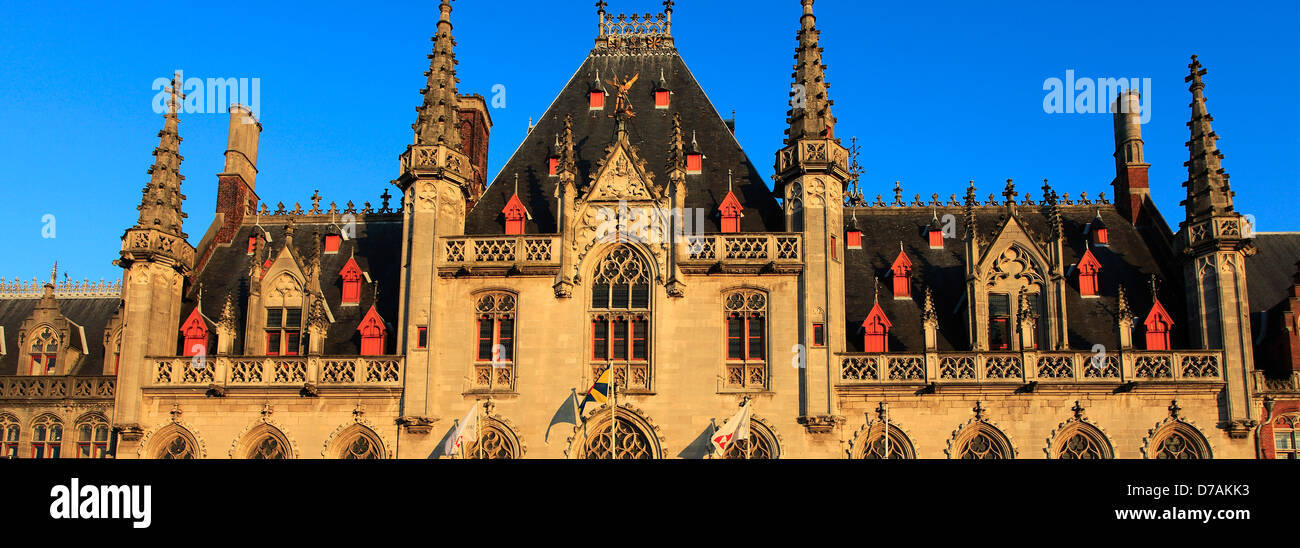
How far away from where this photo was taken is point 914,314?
38.2 metres

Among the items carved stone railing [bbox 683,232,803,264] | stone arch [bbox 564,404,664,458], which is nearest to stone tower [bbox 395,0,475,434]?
stone arch [bbox 564,404,664,458]

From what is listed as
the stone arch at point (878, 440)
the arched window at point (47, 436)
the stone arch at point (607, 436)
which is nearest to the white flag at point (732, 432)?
the stone arch at point (607, 436)

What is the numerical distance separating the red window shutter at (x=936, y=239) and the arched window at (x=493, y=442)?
1620 centimetres

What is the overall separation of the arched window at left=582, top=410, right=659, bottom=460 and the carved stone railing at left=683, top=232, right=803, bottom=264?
528 cm

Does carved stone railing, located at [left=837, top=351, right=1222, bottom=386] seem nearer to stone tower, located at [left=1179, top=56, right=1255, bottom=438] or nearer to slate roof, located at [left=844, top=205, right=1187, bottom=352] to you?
stone tower, located at [left=1179, top=56, right=1255, bottom=438]

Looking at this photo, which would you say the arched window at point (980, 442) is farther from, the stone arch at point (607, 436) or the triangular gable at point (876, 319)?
the stone arch at point (607, 436)

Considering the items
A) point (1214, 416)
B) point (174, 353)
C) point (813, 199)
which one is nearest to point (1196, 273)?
point (1214, 416)

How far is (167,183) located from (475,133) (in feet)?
37.3

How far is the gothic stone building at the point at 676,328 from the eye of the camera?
115 feet

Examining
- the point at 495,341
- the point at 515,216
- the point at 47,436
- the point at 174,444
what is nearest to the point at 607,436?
the point at 495,341

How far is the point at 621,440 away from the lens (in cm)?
3525

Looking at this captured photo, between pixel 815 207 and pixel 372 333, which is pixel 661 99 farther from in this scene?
pixel 372 333
